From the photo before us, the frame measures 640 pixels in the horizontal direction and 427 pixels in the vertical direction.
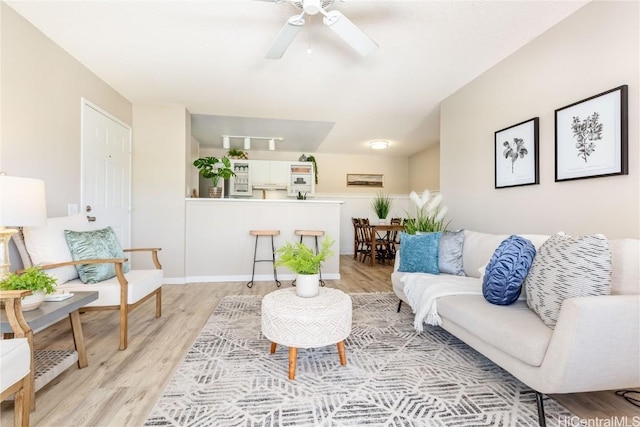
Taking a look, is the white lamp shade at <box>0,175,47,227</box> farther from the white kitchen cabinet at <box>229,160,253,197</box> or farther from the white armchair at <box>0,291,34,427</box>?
the white kitchen cabinet at <box>229,160,253,197</box>

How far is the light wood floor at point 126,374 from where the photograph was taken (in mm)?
1484

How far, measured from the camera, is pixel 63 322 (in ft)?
8.77

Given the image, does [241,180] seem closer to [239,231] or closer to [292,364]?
[239,231]

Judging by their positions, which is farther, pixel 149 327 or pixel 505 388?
pixel 149 327

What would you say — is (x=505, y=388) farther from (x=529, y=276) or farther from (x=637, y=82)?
(x=637, y=82)

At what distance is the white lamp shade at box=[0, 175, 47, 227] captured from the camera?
1646mm

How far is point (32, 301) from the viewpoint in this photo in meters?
1.59

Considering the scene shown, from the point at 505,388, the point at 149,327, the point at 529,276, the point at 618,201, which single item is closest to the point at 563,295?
the point at 529,276

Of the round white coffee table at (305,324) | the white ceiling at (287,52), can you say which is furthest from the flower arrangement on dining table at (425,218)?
the round white coffee table at (305,324)

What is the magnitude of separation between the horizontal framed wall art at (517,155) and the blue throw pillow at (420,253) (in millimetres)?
831

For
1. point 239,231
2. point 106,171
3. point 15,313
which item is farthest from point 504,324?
point 106,171

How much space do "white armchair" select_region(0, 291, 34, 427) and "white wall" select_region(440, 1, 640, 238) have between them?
10.4 feet

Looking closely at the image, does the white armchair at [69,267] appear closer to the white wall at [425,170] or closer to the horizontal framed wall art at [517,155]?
the horizontal framed wall art at [517,155]

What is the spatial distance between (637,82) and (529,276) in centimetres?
133
